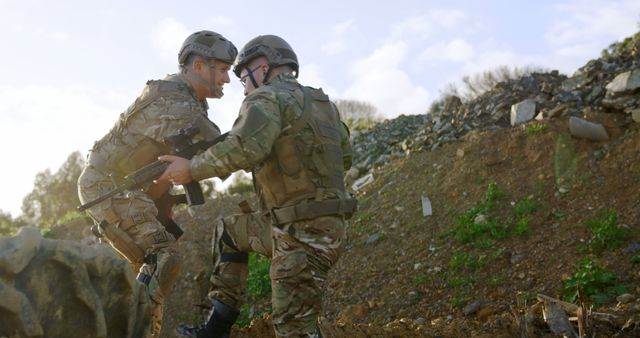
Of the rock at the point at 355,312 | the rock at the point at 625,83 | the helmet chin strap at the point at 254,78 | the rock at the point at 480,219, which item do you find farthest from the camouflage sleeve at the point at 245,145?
the rock at the point at 625,83

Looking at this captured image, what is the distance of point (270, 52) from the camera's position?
4.89 meters

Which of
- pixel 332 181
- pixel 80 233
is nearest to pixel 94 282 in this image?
pixel 332 181

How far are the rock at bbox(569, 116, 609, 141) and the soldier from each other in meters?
7.48

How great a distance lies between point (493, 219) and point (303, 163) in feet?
21.0

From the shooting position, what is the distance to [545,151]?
11484mm

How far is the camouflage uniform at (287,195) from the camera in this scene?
4340mm

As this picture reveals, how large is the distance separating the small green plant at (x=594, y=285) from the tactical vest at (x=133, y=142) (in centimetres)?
472

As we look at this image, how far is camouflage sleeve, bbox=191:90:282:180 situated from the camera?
4.30 metres

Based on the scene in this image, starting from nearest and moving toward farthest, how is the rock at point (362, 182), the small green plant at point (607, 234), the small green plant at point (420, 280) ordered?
the small green plant at point (607, 234)
the small green plant at point (420, 280)
the rock at point (362, 182)

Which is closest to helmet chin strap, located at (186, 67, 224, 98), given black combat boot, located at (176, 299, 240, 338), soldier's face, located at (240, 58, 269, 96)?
soldier's face, located at (240, 58, 269, 96)

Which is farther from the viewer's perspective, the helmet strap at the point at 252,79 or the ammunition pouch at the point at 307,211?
the helmet strap at the point at 252,79

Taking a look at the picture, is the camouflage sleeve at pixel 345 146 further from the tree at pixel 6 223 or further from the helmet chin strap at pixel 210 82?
the tree at pixel 6 223

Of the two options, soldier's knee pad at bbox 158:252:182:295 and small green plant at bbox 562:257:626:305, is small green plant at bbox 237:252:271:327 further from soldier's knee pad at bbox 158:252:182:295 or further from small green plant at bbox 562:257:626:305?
soldier's knee pad at bbox 158:252:182:295

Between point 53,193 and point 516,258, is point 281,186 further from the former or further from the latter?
point 53,193
